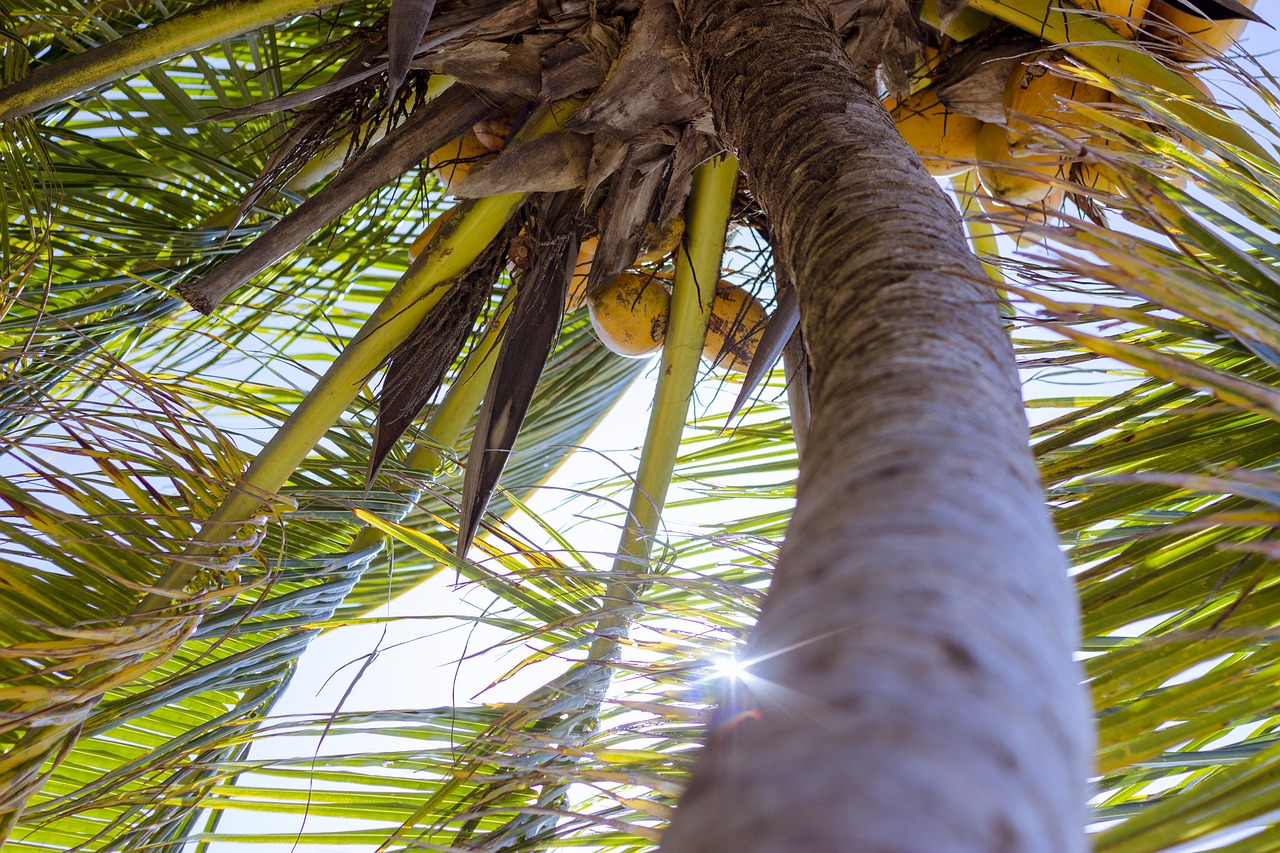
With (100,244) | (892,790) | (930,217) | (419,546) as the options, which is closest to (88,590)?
(419,546)

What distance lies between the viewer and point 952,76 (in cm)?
155

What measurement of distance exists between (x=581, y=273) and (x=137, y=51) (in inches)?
30.8

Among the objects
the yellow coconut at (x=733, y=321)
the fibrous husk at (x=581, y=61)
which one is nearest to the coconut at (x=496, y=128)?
the fibrous husk at (x=581, y=61)

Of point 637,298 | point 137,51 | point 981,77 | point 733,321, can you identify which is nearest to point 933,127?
point 981,77

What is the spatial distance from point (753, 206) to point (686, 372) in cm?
35

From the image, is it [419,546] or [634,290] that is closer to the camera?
[419,546]

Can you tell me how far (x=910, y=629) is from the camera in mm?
334

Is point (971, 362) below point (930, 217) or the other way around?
below

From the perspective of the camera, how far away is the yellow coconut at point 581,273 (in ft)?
5.66

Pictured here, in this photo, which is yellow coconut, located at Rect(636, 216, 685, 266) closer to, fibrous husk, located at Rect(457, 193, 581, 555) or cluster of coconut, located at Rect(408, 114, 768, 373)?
cluster of coconut, located at Rect(408, 114, 768, 373)

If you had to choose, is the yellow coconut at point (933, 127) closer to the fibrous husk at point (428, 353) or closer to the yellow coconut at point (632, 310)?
the yellow coconut at point (632, 310)

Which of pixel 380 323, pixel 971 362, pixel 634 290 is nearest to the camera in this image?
pixel 971 362

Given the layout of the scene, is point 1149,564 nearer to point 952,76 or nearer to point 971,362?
point 971,362

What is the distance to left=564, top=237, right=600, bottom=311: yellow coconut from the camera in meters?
1.72
